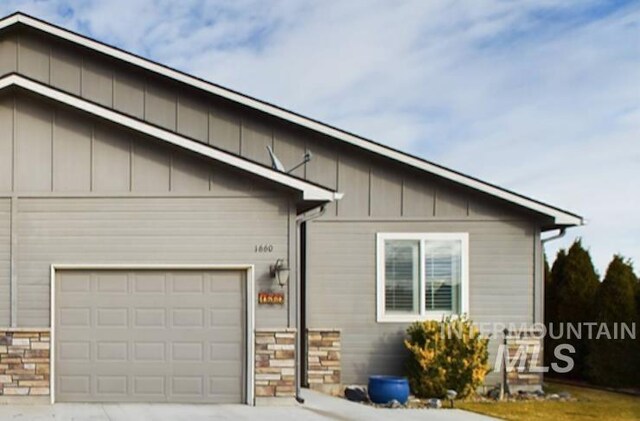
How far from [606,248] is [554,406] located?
437 cm

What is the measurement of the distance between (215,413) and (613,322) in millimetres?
8009

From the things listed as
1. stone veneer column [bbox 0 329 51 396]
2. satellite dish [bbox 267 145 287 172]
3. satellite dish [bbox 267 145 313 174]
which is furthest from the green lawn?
stone veneer column [bbox 0 329 51 396]

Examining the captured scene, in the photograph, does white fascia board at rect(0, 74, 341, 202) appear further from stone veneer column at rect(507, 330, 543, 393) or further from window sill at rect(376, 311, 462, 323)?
stone veneer column at rect(507, 330, 543, 393)

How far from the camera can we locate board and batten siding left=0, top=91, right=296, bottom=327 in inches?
352

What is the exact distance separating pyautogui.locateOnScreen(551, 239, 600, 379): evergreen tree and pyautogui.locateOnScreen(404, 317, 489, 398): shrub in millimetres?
3689

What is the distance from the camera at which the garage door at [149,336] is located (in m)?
8.92

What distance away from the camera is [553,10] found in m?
13.5

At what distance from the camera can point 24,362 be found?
8688 mm

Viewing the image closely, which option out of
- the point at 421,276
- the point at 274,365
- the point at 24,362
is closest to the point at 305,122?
the point at 421,276

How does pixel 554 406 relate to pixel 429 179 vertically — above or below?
below

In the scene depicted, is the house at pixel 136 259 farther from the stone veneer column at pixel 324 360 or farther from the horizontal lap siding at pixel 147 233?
the stone veneer column at pixel 324 360

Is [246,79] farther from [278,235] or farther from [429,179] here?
[278,235]

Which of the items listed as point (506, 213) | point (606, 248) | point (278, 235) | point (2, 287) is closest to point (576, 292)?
point (606, 248)

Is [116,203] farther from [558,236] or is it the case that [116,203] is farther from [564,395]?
[564,395]
